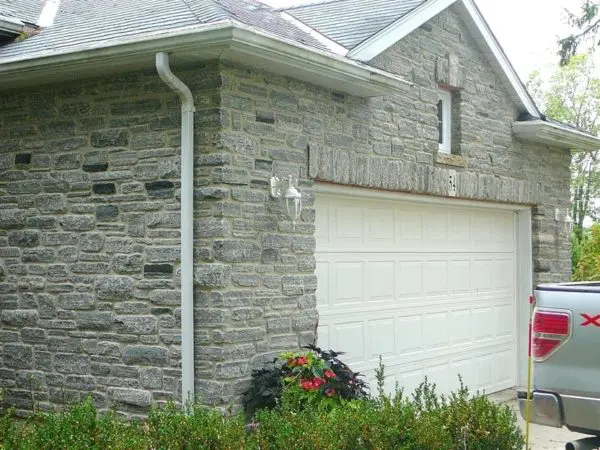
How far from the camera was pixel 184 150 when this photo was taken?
24.3 ft

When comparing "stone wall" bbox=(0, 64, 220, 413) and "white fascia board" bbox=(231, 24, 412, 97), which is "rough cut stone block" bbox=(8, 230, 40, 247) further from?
"white fascia board" bbox=(231, 24, 412, 97)

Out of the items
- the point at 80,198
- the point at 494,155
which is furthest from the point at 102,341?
the point at 494,155

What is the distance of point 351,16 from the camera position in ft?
33.6

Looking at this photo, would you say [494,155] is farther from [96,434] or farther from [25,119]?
[96,434]

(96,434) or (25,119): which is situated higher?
(25,119)

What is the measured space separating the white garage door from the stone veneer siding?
0.63 metres

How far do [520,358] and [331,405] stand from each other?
614cm

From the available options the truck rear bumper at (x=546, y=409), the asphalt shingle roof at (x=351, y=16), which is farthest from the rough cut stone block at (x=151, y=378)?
the asphalt shingle roof at (x=351, y=16)

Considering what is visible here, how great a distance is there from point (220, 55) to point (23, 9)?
3.48m

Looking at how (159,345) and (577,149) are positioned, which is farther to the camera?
(577,149)

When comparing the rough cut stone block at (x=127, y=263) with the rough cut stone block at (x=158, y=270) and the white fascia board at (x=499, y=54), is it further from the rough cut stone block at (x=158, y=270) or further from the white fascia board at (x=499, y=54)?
the white fascia board at (x=499, y=54)

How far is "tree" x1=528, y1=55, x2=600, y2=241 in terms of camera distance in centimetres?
3538

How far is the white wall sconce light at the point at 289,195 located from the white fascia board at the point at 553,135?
495 cm

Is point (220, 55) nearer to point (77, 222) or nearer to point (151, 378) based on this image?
point (77, 222)
